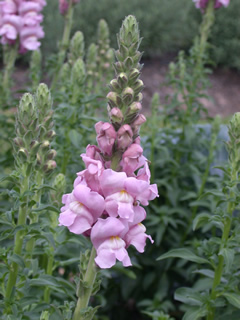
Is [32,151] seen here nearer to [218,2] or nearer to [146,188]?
[146,188]

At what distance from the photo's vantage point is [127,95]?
1.73 meters

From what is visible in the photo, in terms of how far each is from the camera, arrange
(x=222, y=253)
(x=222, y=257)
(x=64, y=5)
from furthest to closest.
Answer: (x=64, y=5) < (x=222, y=257) < (x=222, y=253)

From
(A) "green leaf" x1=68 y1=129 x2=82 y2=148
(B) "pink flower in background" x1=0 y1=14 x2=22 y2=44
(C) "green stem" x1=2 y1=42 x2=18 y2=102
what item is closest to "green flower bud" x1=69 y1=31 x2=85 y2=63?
(B) "pink flower in background" x1=0 y1=14 x2=22 y2=44

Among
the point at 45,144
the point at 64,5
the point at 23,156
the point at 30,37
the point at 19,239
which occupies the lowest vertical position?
the point at 19,239

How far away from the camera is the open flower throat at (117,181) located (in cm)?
168

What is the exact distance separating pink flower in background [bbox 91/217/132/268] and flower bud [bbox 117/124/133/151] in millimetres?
264

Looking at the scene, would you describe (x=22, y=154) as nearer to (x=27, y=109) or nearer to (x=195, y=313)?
(x=27, y=109)

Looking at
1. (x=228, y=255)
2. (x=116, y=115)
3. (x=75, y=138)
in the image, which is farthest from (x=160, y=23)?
(x=116, y=115)

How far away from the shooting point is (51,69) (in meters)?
4.60

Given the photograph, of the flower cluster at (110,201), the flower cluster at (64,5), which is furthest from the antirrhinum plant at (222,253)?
the flower cluster at (64,5)

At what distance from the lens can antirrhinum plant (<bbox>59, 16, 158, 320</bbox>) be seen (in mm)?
1678

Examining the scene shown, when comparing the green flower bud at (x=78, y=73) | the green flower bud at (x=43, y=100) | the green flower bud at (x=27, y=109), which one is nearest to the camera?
the green flower bud at (x=27, y=109)

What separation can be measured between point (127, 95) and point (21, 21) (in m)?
2.91

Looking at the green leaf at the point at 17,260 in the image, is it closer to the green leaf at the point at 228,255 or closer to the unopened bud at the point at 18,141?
the unopened bud at the point at 18,141
